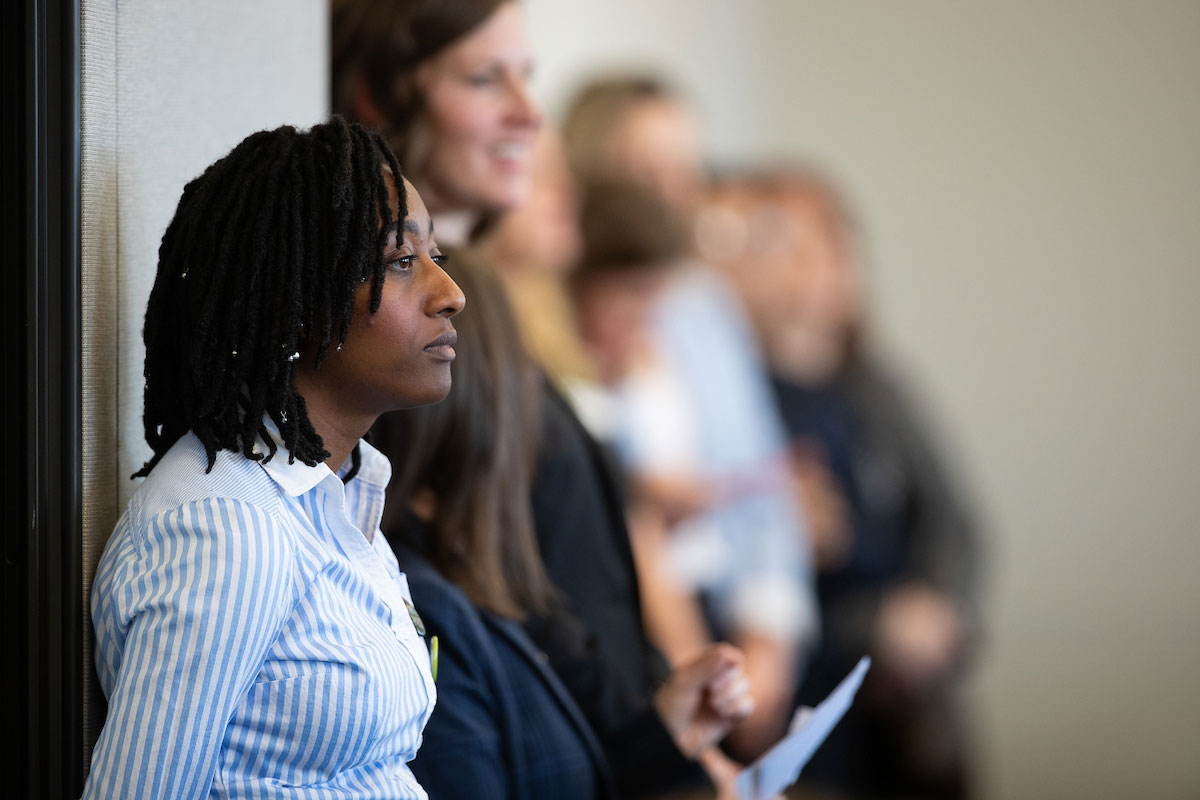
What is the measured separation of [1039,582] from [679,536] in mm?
1144

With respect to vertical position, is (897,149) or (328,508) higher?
(897,149)

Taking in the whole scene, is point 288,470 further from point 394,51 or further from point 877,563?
point 877,563

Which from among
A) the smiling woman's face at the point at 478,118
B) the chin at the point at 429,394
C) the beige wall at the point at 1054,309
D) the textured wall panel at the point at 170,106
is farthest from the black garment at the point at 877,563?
the chin at the point at 429,394

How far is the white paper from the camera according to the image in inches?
37.9

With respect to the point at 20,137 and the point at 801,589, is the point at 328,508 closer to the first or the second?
the point at 20,137

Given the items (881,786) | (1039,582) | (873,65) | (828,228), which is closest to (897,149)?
(873,65)

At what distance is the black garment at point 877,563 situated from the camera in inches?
92.5

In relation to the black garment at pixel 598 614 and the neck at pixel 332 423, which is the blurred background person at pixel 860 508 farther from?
the neck at pixel 332 423

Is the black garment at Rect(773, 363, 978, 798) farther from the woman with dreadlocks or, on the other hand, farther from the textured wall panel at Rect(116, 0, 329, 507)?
the woman with dreadlocks

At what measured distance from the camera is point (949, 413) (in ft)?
9.45

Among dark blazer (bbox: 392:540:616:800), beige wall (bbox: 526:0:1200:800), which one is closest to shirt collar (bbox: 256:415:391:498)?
dark blazer (bbox: 392:540:616:800)

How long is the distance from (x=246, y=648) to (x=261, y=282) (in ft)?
0.72

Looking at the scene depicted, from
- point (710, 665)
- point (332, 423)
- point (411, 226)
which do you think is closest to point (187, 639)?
point (332, 423)

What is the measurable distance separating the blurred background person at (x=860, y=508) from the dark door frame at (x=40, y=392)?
1753 mm
